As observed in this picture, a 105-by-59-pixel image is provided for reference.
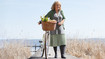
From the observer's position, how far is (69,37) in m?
11.7

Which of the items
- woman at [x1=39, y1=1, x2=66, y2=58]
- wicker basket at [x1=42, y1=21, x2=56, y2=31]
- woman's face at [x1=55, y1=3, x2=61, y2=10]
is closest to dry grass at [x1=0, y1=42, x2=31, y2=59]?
woman at [x1=39, y1=1, x2=66, y2=58]

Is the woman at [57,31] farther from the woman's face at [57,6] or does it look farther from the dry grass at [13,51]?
the dry grass at [13,51]

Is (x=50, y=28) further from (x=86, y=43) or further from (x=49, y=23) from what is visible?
(x=86, y=43)

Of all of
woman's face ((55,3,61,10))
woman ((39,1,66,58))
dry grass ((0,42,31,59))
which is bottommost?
dry grass ((0,42,31,59))

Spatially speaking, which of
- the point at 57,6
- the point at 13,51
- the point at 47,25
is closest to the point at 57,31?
the point at 57,6

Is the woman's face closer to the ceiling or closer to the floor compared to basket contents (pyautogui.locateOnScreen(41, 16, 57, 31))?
closer to the ceiling

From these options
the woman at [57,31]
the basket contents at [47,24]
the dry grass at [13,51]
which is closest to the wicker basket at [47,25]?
the basket contents at [47,24]

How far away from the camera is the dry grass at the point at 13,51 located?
839cm

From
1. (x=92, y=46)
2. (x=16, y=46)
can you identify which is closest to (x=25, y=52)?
(x=16, y=46)

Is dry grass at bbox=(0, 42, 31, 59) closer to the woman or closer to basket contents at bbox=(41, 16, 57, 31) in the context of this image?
the woman

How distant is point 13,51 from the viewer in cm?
935

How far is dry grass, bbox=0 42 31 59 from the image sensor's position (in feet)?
27.5

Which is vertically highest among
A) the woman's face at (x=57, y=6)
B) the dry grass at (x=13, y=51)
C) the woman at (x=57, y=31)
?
the woman's face at (x=57, y=6)

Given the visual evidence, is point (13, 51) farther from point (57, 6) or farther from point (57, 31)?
point (57, 6)
